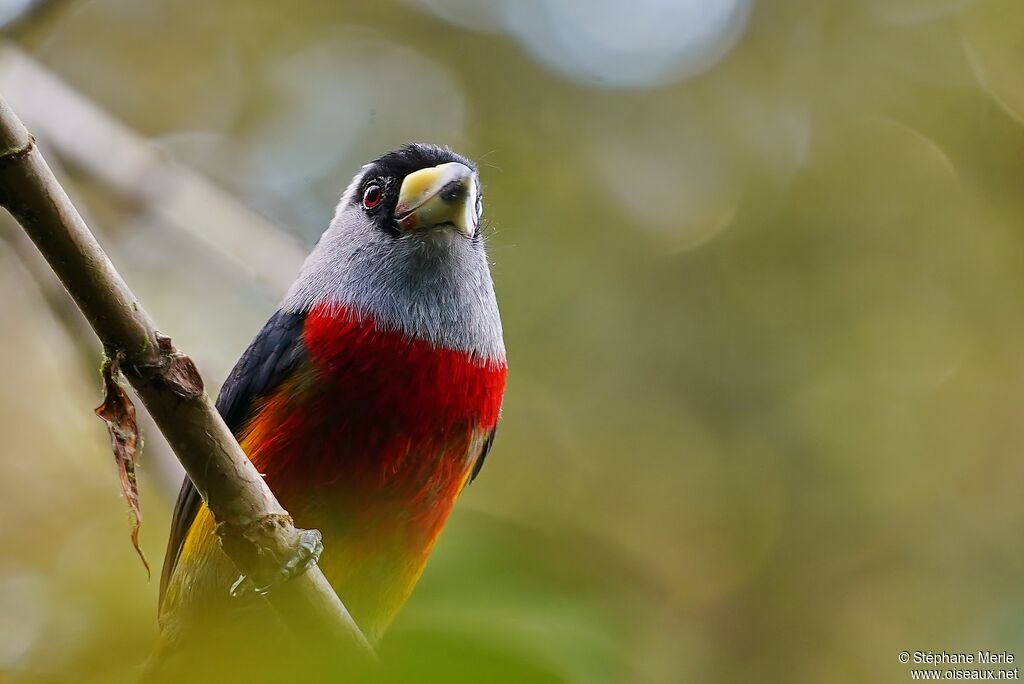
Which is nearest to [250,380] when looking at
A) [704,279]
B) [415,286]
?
[415,286]

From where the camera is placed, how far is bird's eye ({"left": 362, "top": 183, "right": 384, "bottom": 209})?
3.80 m

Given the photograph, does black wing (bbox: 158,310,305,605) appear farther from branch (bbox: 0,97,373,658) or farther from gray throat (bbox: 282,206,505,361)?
branch (bbox: 0,97,373,658)

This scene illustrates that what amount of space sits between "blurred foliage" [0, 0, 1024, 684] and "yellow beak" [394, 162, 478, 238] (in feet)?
6.48

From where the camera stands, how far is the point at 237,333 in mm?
5910

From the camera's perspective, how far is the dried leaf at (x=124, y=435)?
85.5 inches

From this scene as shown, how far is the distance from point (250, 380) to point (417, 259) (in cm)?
70

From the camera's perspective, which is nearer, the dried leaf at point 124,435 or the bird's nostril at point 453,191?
the dried leaf at point 124,435

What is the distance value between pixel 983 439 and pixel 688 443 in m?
2.05

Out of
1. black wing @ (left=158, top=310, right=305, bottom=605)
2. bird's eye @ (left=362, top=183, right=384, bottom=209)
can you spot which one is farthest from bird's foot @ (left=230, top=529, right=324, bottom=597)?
bird's eye @ (left=362, top=183, right=384, bottom=209)

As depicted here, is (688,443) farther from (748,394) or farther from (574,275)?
(574,275)

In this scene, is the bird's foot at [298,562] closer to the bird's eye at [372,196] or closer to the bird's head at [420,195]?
the bird's head at [420,195]

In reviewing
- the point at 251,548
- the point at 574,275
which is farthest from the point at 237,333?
the point at 251,548

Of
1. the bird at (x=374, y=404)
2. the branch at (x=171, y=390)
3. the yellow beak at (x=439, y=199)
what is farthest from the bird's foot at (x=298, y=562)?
the yellow beak at (x=439, y=199)

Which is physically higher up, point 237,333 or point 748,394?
point 748,394
